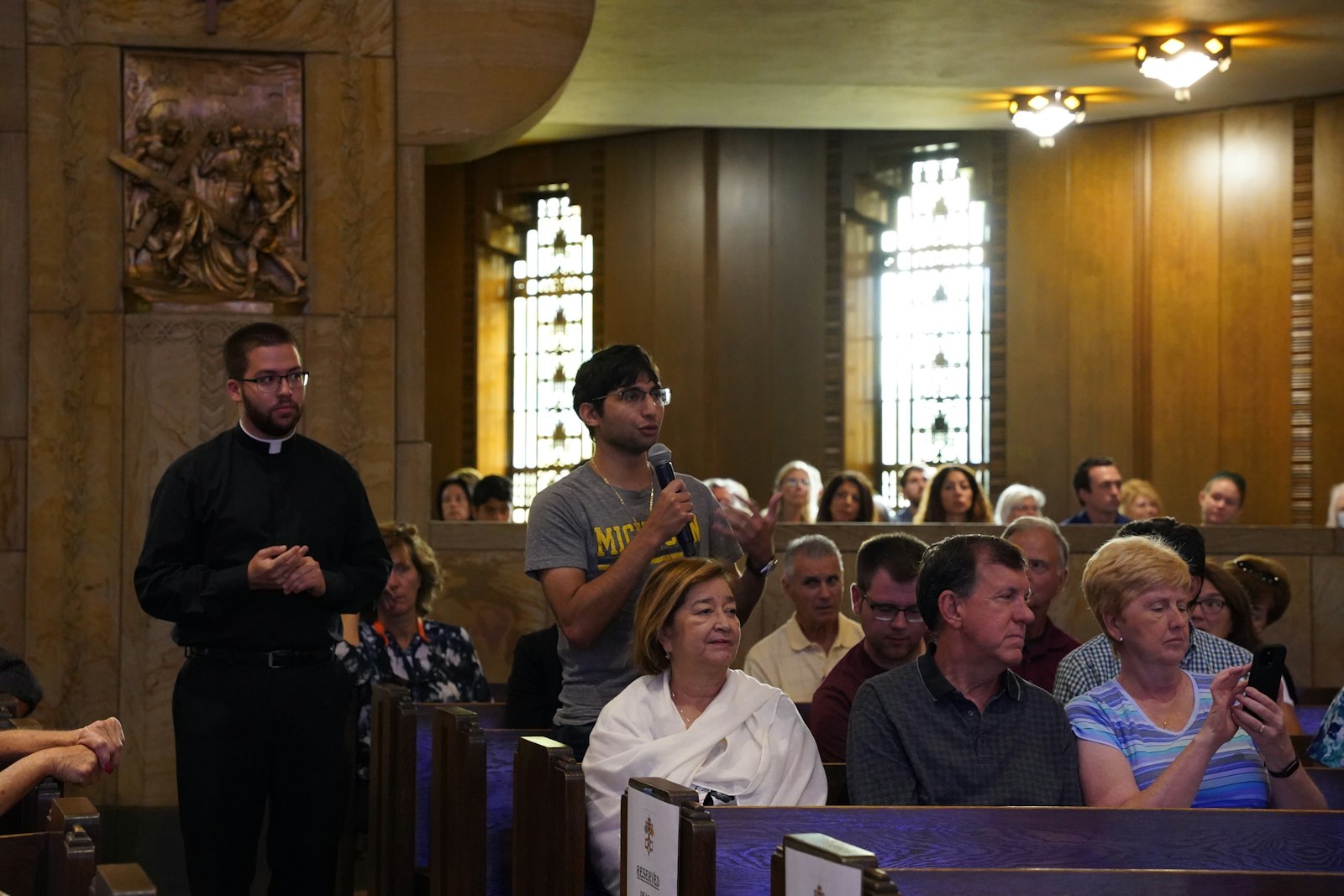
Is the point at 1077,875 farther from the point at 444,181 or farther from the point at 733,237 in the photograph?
the point at 444,181

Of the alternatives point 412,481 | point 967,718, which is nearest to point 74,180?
point 412,481

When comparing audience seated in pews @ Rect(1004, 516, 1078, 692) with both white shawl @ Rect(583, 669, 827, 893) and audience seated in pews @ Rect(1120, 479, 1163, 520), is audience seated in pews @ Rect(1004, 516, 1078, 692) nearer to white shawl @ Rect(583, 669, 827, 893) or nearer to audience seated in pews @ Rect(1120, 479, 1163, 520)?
white shawl @ Rect(583, 669, 827, 893)

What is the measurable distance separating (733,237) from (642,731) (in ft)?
27.6

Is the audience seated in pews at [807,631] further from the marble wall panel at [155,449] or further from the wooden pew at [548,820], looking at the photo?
the marble wall panel at [155,449]

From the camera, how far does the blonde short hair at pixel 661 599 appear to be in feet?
11.6

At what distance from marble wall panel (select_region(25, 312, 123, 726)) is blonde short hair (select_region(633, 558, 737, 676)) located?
154 inches

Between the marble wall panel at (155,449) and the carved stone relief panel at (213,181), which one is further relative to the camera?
the carved stone relief panel at (213,181)

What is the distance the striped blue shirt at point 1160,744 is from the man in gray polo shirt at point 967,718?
99mm

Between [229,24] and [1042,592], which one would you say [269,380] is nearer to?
[1042,592]

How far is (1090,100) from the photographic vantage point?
10.3m

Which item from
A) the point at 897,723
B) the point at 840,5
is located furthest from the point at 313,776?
the point at 840,5

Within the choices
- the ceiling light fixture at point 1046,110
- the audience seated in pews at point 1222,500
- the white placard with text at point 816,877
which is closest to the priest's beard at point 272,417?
the white placard with text at point 816,877

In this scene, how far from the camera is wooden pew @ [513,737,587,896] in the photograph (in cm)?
313

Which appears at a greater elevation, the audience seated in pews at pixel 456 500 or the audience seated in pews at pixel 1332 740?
the audience seated in pews at pixel 456 500
